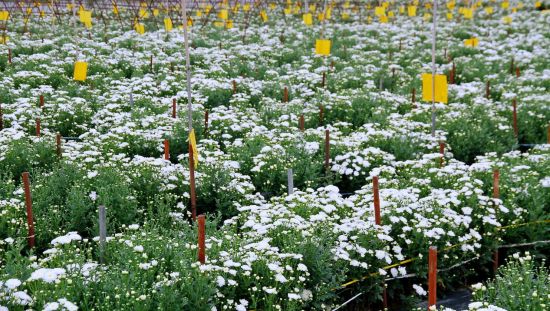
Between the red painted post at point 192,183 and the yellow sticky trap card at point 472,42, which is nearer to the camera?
the red painted post at point 192,183

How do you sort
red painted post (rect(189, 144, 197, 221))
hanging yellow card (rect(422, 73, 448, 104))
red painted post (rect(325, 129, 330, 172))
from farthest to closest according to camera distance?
1. hanging yellow card (rect(422, 73, 448, 104))
2. red painted post (rect(325, 129, 330, 172))
3. red painted post (rect(189, 144, 197, 221))

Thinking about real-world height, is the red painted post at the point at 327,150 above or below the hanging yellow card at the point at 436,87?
below

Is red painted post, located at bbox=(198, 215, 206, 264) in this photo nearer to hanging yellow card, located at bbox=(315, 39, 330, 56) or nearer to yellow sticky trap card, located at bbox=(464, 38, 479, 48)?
hanging yellow card, located at bbox=(315, 39, 330, 56)

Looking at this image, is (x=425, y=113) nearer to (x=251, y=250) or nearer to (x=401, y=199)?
(x=401, y=199)

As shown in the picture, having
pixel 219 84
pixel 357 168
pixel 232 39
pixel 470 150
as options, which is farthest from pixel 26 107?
pixel 232 39

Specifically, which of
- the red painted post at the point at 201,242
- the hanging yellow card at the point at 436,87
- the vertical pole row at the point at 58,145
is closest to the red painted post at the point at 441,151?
the hanging yellow card at the point at 436,87

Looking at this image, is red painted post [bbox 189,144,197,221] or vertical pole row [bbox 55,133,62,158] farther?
vertical pole row [bbox 55,133,62,158]

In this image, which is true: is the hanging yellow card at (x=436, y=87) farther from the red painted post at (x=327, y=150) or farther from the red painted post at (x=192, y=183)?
the red painted post at (x=192, y=183)

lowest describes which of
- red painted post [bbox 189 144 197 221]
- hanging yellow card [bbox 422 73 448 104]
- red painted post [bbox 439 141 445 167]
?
red painted post [bbox 439 141 445 167]

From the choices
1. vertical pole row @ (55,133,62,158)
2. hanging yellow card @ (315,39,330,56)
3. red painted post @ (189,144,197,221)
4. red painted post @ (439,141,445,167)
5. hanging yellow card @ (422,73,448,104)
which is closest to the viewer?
red painted post @ (189,144,197,221)

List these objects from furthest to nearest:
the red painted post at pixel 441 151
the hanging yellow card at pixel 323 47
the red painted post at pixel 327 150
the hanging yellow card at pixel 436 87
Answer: the hanging yellow card at pixel 323 47 < the hanging yellow card at pixel 436 87 < the red painted post at pixel 327 150 < the red painted post at pixel 441 151

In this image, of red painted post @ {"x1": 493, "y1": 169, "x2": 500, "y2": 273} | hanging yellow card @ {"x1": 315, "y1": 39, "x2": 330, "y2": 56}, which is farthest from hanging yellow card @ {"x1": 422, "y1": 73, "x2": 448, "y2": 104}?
hanging yellow card @ {"x1": 315, "y1": 39, "x2": 330, "y2": 56}

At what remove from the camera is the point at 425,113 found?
10406 millimetres

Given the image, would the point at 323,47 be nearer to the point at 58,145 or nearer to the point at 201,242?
the point at 58,145
